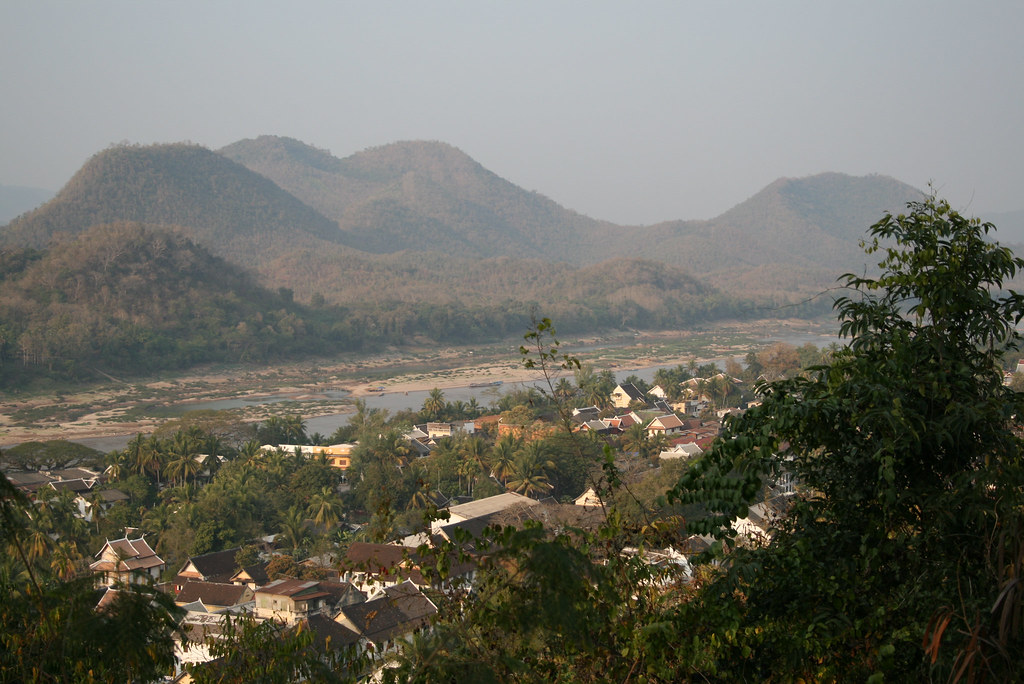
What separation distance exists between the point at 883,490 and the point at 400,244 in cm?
11669

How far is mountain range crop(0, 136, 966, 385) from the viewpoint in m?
44.2

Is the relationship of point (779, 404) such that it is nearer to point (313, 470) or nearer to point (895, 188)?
point (313, 470)

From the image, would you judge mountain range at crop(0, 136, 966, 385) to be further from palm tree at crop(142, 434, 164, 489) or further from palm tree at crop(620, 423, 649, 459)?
palm tree at crop(142, 434, 164, 489)

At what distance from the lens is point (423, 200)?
13675 cm

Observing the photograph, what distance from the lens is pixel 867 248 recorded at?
3162mm

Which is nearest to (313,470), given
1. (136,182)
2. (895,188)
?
(136,182)

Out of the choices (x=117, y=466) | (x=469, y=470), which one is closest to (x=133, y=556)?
(x=117, y=466)

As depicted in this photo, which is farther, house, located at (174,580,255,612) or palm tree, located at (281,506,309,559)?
palm tree, located at (281,506,309,559)

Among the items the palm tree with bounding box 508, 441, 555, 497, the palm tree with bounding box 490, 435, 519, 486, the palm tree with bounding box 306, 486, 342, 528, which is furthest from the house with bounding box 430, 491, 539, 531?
the palm tree with bounding box 306, 486, 342, 528

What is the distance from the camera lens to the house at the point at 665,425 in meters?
19.4

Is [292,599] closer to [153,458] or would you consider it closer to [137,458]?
[153,458]

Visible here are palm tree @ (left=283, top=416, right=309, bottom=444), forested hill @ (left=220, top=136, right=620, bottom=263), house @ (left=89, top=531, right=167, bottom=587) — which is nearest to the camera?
house @ (left=89, top=531, right=167, bottom=587)

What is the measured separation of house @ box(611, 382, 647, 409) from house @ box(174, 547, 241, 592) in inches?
546

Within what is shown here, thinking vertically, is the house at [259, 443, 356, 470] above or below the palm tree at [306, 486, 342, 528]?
above
